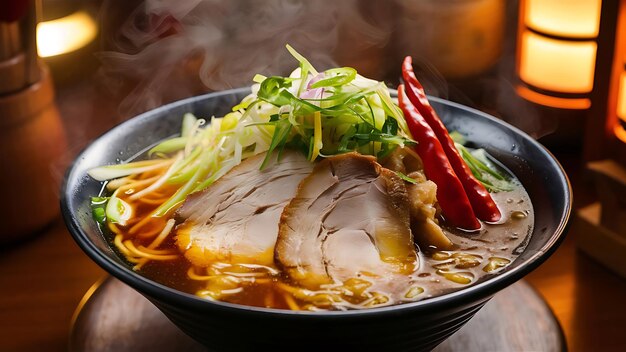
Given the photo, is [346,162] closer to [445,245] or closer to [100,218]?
[445,245]

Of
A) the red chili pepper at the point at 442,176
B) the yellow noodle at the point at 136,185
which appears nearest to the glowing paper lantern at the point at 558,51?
the red chili pepper at the point at 442,176

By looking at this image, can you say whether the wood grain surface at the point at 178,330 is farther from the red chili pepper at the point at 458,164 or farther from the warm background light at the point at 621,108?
the warm background light at the point at 621,108

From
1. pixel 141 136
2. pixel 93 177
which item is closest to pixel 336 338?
pixel 93 177

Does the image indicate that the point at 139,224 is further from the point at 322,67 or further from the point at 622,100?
the point at 322,67

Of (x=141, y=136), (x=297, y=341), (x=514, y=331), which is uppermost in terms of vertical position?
(x=141, y=136)

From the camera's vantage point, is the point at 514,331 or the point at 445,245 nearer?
the point at 445,245

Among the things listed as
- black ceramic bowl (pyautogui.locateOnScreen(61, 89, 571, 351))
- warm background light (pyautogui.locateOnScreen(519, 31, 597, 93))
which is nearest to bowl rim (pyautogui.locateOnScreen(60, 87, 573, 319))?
black ceramic bowl (pyautogui.locateOnScreen(61, 89, 571, 351))
